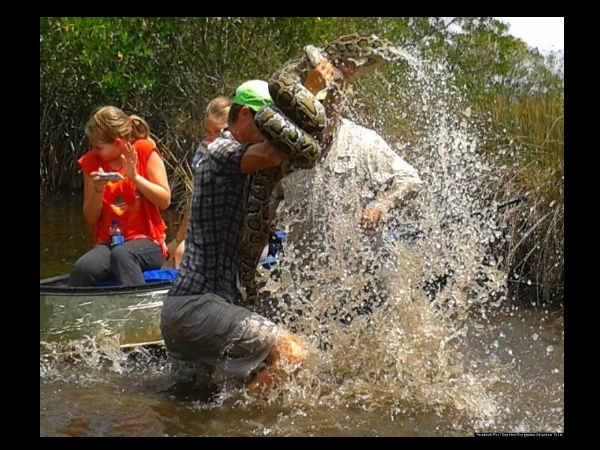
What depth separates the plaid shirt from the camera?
4.45 meters

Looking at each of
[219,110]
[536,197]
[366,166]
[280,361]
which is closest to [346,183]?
[366,166]

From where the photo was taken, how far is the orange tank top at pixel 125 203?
677 centimetres

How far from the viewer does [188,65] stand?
15.8 meters

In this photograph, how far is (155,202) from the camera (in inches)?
267

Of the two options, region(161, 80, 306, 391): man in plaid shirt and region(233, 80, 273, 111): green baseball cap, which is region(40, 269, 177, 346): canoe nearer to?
region(161, 80, 306, 391): man in plaid shirt

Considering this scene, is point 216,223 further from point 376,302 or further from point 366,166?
point 366,166

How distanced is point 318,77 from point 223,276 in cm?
134

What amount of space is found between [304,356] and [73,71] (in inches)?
521

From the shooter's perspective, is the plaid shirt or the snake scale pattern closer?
the snake scale pattern

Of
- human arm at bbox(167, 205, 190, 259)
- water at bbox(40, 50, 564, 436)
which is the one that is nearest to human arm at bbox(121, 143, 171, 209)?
human arm at bbox(167, 205, 190, 259)

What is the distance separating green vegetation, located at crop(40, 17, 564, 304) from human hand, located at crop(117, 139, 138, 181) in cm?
402

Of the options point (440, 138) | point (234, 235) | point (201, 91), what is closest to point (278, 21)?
point (201, 91)

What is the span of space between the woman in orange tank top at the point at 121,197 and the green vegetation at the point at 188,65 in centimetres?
384

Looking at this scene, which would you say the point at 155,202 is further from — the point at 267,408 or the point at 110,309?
the point at 267,408
